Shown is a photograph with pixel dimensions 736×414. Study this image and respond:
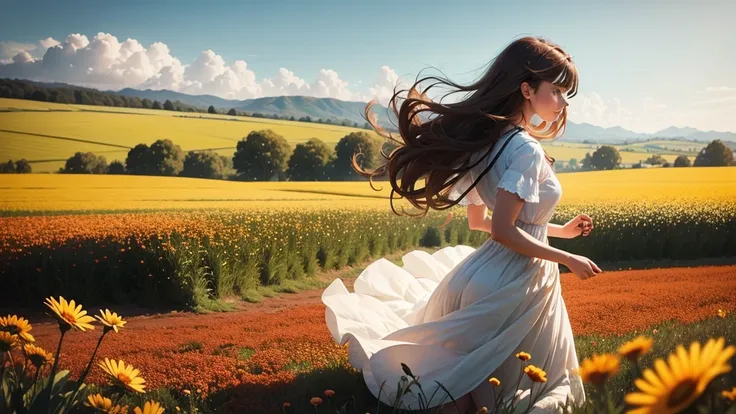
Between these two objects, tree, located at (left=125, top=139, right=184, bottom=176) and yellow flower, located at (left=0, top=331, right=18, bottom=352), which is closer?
yellow flower, located at (left=0, top=331, right=18, bottom=352)

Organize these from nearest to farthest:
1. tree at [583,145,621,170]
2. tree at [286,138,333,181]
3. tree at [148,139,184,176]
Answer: tree at [148,139,184,176] < tree at [286,138,333,181] < tree at [583,145,621,170]

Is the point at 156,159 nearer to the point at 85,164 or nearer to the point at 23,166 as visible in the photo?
the point at 85,164

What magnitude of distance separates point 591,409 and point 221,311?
142 inches

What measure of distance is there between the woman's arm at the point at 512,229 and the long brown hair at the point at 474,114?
216 millimetres

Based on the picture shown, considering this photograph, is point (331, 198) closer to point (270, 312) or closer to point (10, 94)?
point (270, 312)

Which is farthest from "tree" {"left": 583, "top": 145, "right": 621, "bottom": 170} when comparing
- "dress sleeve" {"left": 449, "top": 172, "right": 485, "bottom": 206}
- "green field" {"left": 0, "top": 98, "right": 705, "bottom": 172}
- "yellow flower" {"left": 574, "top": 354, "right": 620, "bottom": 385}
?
Answer: "yellow flower" {"left": 574, "top": 354, "right": 620, "bottom": 385}

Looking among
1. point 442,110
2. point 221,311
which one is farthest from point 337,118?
point 442,110

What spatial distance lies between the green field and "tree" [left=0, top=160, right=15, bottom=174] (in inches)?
1.5

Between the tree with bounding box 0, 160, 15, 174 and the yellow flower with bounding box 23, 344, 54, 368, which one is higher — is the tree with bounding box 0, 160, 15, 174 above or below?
above

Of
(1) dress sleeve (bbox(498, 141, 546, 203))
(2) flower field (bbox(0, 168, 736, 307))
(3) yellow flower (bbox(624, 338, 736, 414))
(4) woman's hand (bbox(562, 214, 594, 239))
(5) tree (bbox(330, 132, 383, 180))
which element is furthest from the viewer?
(5) tree (bbox(330, 132, 383, 180))

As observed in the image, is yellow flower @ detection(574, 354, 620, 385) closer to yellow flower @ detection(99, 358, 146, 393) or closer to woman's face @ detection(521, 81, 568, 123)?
yellow flower @ detection(99, 358, 146, 393)

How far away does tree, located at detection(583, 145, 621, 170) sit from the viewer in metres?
6.64

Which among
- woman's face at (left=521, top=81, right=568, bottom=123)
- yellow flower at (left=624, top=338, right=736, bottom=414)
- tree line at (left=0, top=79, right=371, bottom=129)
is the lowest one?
yellow flower at (left=624, top=338, right=736, bottom=414)

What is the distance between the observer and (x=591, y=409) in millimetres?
1333
